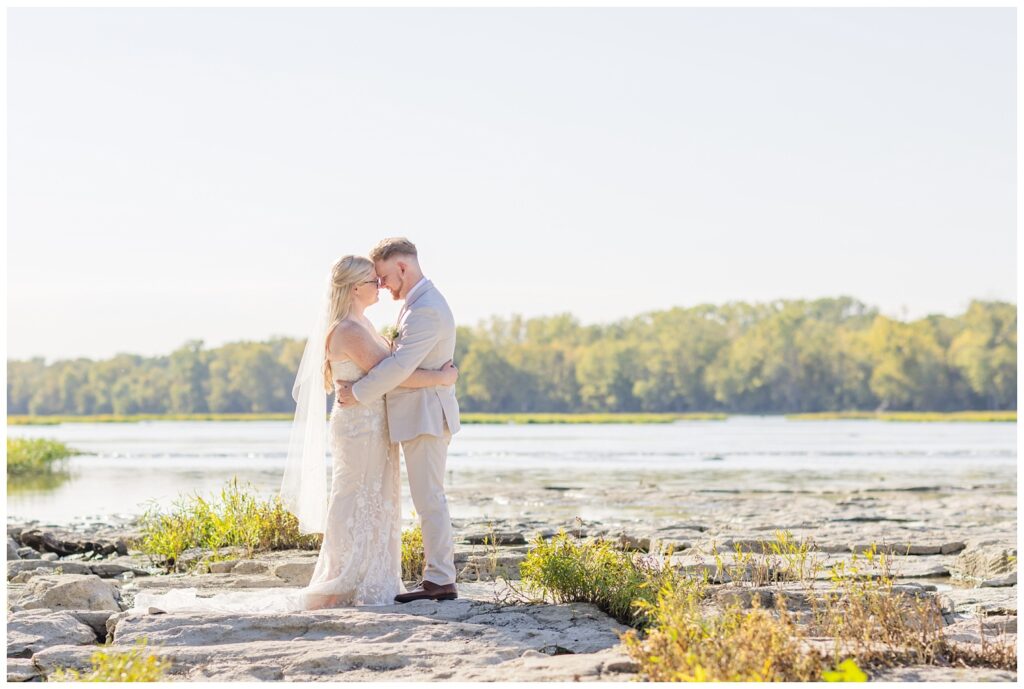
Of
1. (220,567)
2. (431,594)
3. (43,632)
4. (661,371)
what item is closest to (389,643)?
(431,594)

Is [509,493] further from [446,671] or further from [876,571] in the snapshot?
[446,671]

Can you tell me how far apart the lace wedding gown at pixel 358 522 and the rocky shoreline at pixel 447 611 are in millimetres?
417

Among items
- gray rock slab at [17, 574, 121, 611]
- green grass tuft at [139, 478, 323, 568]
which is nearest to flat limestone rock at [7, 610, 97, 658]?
gray rock slab at [17, 574, 121, 611]

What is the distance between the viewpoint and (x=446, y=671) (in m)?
6.91

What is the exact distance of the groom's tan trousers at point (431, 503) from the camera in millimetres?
8977

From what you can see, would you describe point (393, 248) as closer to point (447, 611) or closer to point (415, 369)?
point (415, 369)

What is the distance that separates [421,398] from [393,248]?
1100mm

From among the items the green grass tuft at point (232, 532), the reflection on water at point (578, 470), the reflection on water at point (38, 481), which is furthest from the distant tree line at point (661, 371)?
the green grass tuft at point (232, 532)

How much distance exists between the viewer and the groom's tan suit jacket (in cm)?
883

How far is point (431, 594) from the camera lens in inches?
352

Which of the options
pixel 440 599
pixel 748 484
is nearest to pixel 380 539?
pixel 440 599

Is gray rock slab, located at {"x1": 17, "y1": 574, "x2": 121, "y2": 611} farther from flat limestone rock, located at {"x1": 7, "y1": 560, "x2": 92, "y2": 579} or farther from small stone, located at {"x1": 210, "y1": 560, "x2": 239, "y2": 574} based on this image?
flat limestone rock, located at {"x1": 7, "y1": 560, "x2": 92, "y2": 579}

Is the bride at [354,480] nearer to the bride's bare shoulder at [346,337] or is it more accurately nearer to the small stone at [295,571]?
the bride's bare shoulder at [346,337]

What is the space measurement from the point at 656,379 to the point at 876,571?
11830 centimetres
